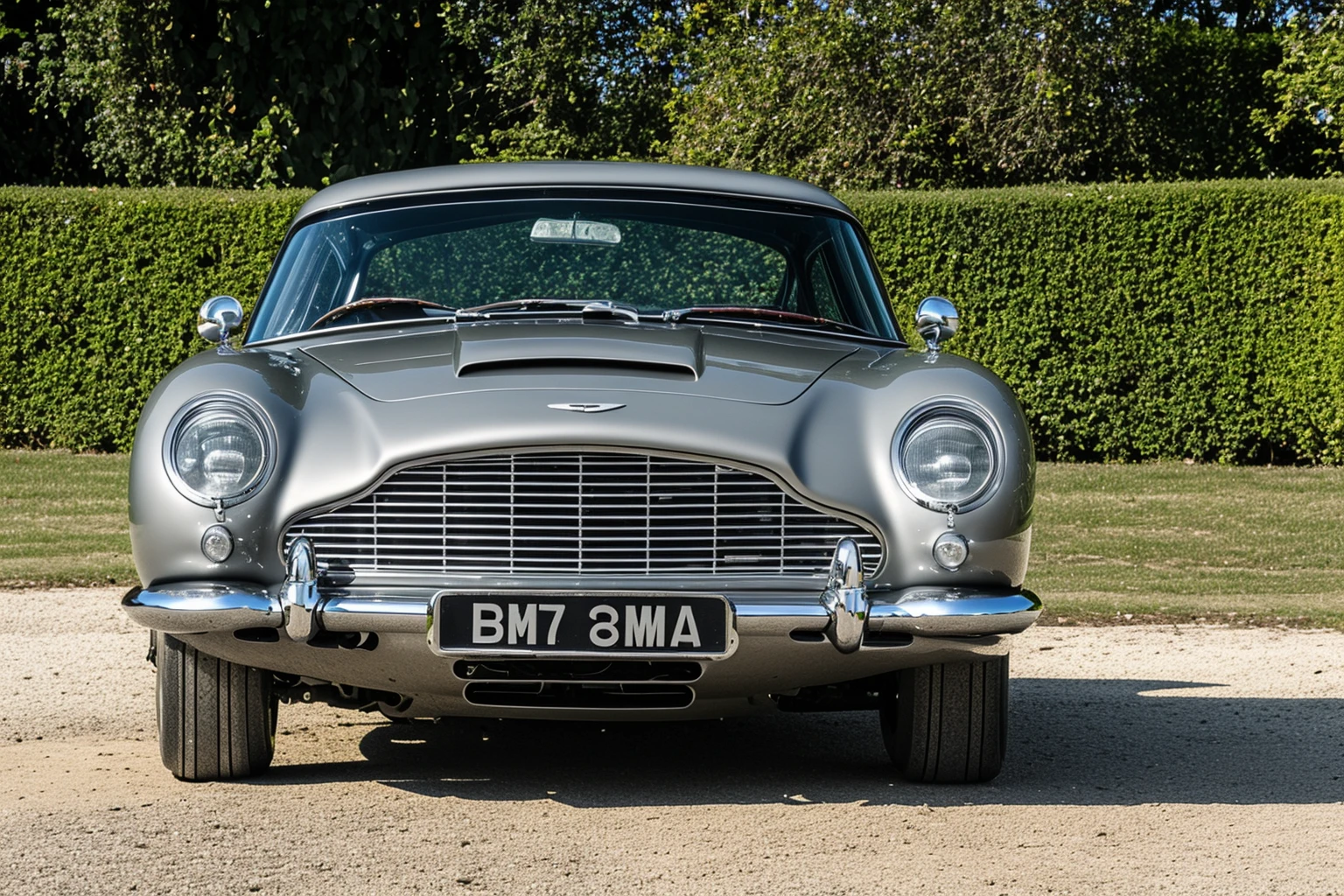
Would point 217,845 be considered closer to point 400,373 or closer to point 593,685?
point 593,685

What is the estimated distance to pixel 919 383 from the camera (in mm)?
3848

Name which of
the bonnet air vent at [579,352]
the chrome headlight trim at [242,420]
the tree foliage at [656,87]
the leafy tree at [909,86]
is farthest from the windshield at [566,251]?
the leafy tree at [909,86]

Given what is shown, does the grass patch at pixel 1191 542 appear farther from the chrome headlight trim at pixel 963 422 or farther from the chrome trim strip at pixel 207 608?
the chrome trim strip at pixel 207 608

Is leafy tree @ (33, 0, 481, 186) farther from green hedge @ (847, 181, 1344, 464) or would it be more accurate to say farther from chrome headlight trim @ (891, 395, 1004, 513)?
chrome headlight trim @ (891, 395, 1004, 513)

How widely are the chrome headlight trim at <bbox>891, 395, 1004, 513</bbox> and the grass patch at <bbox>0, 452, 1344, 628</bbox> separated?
3756mm

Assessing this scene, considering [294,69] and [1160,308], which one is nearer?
[1160,308]

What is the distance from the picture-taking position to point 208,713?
3.91 metres

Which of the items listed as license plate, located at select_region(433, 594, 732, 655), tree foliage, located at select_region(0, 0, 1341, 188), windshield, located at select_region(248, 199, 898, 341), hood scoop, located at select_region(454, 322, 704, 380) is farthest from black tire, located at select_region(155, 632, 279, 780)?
tree foliage, located at select_region(0, 0, 1341, 188)

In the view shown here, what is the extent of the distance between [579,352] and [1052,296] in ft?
33.9

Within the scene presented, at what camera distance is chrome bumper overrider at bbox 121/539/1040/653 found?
3512mm

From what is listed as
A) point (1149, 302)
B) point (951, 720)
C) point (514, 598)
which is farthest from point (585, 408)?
point (1149, 302)

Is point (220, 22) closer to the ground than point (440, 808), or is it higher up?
higher up

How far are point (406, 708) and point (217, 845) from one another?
60 cm

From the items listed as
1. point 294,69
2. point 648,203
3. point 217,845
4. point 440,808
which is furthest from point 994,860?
point 294,69
